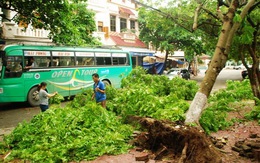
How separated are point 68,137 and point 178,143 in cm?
236

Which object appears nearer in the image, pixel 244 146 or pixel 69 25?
pixel 244 146

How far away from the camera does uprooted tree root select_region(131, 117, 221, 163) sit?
170 inches

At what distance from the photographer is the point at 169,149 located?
190 inches

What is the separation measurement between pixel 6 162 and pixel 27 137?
79 cm

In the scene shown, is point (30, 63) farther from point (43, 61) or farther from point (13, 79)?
point (13, 79)

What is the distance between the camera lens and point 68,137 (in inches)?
206

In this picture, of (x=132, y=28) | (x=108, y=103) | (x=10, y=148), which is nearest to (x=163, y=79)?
(x=108, y=103)

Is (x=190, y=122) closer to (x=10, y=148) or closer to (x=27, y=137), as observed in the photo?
(x=27, y=137)

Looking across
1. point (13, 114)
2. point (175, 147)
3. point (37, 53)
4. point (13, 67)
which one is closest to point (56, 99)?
point (13, 114)

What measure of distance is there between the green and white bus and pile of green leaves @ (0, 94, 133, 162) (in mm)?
4178

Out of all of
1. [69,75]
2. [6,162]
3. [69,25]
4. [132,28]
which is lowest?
[6,162]

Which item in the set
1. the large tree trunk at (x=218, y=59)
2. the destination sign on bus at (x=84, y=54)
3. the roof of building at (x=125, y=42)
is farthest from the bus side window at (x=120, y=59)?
the large tree trunk at (x=218, y=59)

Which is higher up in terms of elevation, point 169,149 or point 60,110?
point 60,110

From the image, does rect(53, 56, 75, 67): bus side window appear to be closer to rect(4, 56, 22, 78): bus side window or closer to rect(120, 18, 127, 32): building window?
rect(4, 56, 22, 78): bus side window
